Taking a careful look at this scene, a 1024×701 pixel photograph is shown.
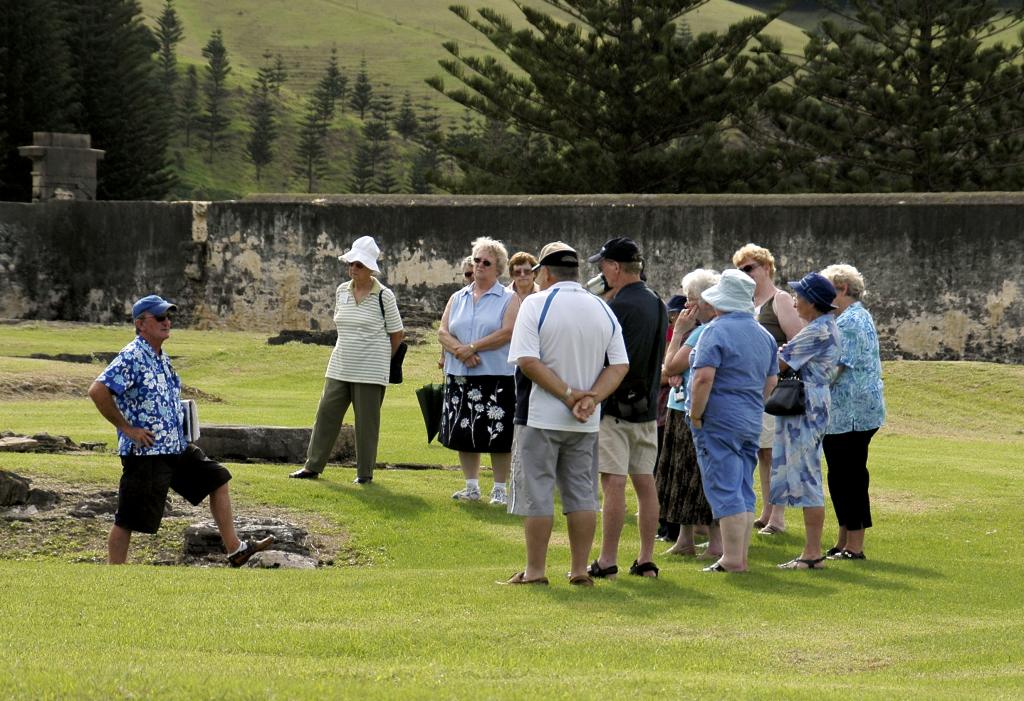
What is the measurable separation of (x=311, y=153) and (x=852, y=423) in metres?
66.0

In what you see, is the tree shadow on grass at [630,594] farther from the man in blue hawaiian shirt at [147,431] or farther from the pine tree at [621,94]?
the pine tree at [621,94]

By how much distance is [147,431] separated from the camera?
766cm

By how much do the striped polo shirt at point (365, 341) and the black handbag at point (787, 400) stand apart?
9.87 ft

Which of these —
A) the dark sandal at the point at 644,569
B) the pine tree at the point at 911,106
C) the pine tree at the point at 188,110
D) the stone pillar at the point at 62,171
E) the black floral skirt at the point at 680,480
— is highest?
the pine tree at the point at 188,110

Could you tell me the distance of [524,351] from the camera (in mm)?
6906

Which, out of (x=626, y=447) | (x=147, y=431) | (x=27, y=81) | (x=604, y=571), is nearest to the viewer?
(x=604, y=571)

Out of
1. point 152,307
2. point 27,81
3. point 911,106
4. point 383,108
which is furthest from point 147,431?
point 383,108

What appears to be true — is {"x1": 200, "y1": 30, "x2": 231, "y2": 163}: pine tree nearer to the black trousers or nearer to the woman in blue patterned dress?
the black trousers

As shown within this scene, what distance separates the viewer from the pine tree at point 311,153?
73250 mm

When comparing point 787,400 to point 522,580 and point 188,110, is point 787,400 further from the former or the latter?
point 188,110

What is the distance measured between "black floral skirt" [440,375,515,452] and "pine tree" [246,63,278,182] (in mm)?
64610

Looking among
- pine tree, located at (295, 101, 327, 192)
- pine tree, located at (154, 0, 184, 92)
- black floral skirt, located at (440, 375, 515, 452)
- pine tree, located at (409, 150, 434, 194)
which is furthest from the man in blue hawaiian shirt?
pine tree, located at (154, 0, 184, 92)

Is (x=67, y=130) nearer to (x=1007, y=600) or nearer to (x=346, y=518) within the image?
(x=346, y=518)

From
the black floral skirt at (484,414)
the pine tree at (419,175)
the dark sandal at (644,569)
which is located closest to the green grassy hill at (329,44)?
the pine tree at (419,175)
